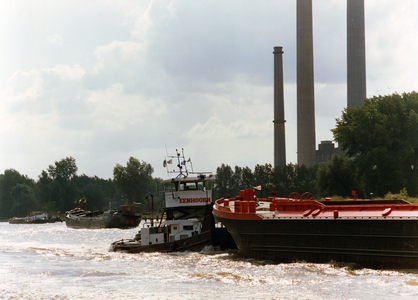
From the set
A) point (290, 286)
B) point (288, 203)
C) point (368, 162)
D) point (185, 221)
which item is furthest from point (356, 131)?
point (290, 286)

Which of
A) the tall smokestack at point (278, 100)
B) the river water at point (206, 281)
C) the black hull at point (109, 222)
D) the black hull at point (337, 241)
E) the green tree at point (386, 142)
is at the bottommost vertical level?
the black hull at point (109, 222)

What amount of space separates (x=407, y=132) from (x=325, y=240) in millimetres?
40398

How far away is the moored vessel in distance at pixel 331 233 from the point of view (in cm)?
1855

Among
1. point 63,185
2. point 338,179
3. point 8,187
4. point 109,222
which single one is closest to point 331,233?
point 338,179

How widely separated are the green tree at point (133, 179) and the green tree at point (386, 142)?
2948 inches

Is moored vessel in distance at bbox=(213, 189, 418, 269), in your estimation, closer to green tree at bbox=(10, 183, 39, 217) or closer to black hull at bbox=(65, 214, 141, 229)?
black hull at bbox=(65, 214, 141, 229)

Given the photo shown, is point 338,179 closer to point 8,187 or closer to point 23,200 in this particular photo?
point 23,200

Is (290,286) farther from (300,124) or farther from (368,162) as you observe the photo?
(300,124)

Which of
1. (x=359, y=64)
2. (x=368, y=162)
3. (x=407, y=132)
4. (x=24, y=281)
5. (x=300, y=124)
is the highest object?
(x=359, y=64)

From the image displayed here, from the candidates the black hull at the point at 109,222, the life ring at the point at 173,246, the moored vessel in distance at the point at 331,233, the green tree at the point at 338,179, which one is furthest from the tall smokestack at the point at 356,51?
the moored vessel in distance at the point at 331,233

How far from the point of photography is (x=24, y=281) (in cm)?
2156

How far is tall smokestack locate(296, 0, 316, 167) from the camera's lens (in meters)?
89.4

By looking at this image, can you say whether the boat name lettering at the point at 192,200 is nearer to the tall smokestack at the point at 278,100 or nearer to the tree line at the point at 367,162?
the tree line at the point at 367,162

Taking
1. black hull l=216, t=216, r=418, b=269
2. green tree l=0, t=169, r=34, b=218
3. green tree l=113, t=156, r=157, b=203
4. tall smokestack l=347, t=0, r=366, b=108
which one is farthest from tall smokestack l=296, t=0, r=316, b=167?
green tree l=0, t=169, r=34, b=218
